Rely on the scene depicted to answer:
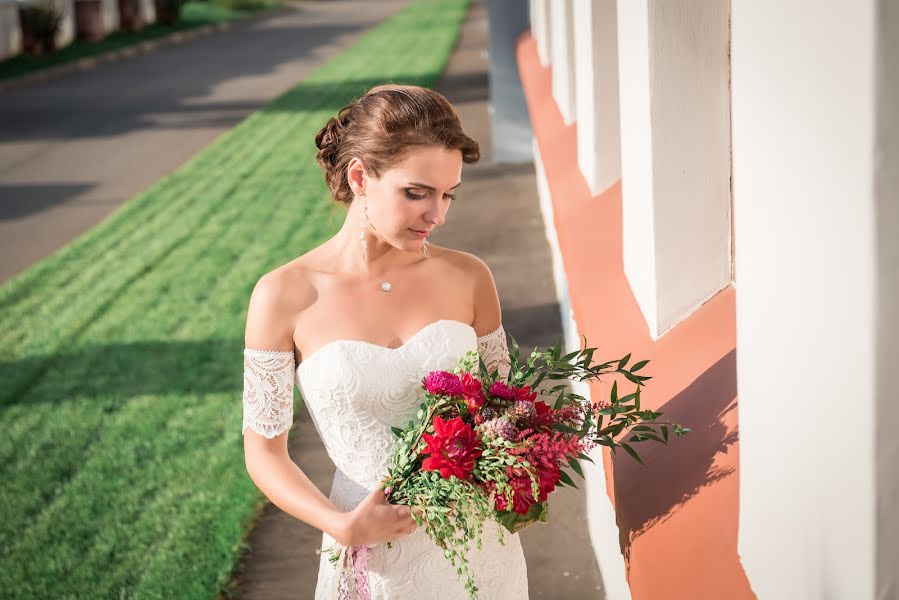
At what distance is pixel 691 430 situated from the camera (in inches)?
90.4

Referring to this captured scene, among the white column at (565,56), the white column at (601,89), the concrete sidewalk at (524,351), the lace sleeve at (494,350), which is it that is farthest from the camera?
the white column at (565,56)

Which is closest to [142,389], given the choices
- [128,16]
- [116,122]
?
[116,122]

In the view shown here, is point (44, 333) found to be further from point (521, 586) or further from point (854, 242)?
point (854, 242)

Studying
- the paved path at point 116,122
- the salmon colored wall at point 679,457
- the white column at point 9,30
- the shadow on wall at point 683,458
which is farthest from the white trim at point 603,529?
the white column at point 9,30

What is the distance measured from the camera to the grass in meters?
26.0

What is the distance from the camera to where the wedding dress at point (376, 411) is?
2584 mm

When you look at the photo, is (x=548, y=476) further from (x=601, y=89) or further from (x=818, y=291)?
(x=601, y=89)

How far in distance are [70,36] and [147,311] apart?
25.6m

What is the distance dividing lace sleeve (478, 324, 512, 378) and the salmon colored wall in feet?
0.81

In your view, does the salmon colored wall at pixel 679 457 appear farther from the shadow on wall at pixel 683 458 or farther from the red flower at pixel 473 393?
the red flower at pixel 473 393

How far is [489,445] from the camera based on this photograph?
220 cm

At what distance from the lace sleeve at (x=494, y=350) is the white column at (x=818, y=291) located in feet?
3.31

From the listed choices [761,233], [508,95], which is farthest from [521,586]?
[508,95]

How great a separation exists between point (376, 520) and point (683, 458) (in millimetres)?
669
